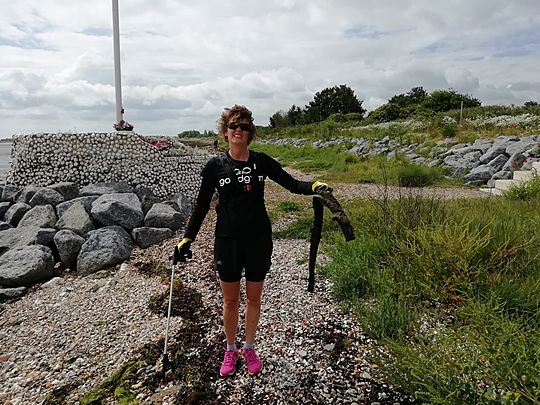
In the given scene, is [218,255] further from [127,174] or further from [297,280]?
[127,174]

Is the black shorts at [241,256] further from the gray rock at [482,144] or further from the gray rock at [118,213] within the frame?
the gray rock at [482,144]

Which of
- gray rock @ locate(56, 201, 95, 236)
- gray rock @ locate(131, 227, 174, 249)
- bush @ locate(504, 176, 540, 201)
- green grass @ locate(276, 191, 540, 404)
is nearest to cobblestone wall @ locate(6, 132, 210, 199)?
gray rock @ locate(56, 201, 95, 236)

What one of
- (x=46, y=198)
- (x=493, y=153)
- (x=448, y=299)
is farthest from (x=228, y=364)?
(x=493, y=153)

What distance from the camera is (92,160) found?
1017cm

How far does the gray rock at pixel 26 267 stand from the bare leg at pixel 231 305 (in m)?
4.58

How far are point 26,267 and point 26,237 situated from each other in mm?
1475

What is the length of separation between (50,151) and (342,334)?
28.6 feet

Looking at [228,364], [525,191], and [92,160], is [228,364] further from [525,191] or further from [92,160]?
[525,191]

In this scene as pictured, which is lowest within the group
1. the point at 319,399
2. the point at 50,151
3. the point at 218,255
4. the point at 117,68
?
the point at 319,399

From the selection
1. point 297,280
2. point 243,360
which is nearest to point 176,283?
point 297,280

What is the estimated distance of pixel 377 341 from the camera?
3.86m

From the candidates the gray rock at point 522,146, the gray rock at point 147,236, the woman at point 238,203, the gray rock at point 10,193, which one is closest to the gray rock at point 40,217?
the gray rock at point 10,193

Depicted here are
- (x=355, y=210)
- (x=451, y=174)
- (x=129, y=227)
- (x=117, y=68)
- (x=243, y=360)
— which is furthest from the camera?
(x=451, y=174)

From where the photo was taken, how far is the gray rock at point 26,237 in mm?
7883
